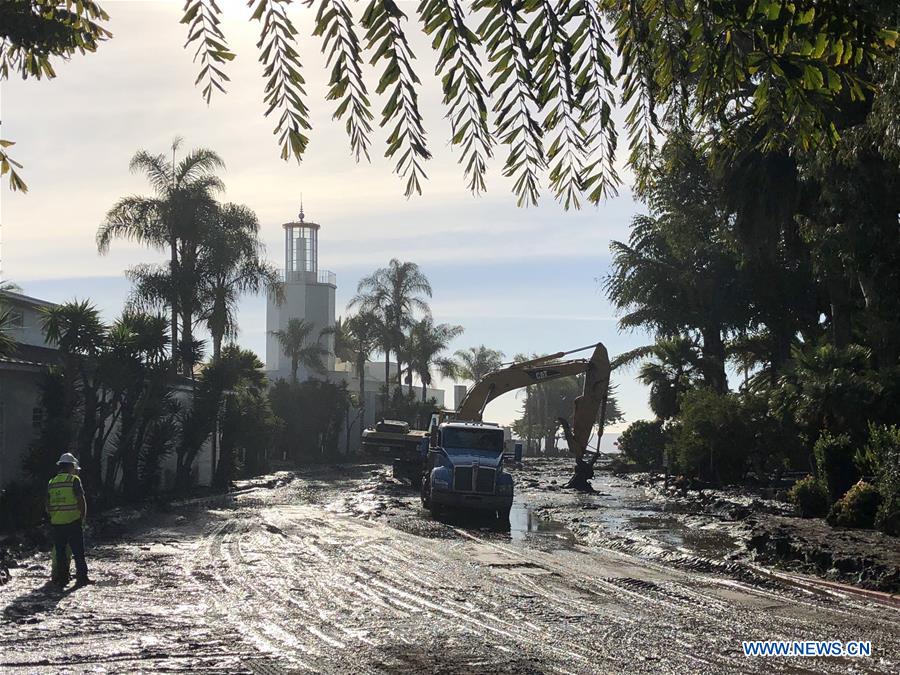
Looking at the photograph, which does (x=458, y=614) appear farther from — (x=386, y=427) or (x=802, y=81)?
(x=386, y=427)

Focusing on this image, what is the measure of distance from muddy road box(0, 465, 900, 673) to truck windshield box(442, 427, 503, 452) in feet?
18.7

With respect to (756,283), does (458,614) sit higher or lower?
lower

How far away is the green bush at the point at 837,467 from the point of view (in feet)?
70.6

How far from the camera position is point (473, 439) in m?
27.2

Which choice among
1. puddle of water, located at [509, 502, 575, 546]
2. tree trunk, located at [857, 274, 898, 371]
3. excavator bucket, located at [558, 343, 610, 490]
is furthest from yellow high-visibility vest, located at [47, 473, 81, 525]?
excavator bucket, located at [558, 343, 610, 490]

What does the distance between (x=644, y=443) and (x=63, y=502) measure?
141 ft

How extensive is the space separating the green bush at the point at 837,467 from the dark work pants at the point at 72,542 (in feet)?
51.7

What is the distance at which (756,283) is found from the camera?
42.4 metres

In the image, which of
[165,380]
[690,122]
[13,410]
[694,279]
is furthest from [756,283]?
[690,122]

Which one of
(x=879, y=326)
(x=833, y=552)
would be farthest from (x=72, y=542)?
(x=879, y=326)

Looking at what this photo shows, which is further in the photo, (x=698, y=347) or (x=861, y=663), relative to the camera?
(x=698, y=347)

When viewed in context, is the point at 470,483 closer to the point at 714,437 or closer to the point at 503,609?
the point at 714,437

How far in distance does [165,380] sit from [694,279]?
2645 centimetres

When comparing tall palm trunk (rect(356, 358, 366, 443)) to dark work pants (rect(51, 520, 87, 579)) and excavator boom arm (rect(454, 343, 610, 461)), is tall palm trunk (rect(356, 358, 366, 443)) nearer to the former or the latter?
excavator boom arm (rect(454, 343, 610, 461))
